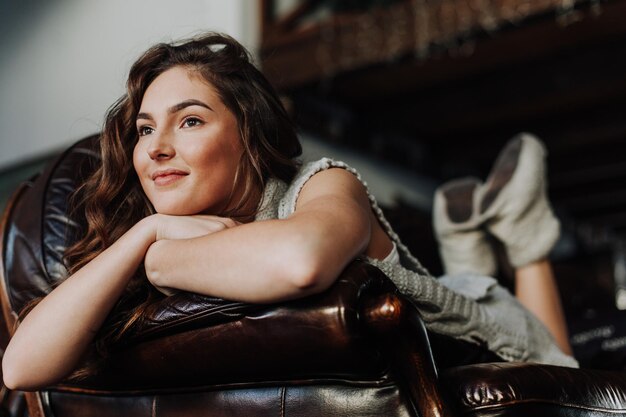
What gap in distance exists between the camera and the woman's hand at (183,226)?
3.49 feet

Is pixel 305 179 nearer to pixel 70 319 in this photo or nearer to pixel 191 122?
pixel 191 122

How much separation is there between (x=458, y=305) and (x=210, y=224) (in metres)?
0.48

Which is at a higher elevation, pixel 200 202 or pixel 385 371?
pixel 200 202

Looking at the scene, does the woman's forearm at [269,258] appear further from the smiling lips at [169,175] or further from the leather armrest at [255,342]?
the smiling lips at [169,175]

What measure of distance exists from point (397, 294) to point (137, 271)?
0.49 meters

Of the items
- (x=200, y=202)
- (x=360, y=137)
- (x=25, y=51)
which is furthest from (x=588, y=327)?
(x=25, y=51)

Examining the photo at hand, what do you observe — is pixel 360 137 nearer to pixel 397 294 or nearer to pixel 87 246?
pixel 87 246

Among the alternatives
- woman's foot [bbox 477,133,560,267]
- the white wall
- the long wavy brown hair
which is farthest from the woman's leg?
the white wall

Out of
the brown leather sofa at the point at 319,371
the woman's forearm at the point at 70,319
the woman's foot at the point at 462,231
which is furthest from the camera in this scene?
the woman's foot at the point at 462,231

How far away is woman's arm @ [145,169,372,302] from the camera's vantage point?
87 centimetres

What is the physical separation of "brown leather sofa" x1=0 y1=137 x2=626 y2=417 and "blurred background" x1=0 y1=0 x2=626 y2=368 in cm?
210

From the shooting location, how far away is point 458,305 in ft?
4.17

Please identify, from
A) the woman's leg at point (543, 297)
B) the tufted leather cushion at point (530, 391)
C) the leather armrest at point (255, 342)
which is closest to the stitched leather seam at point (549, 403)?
the tufted leather cushion at point (530, 391)

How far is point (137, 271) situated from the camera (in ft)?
3.82
